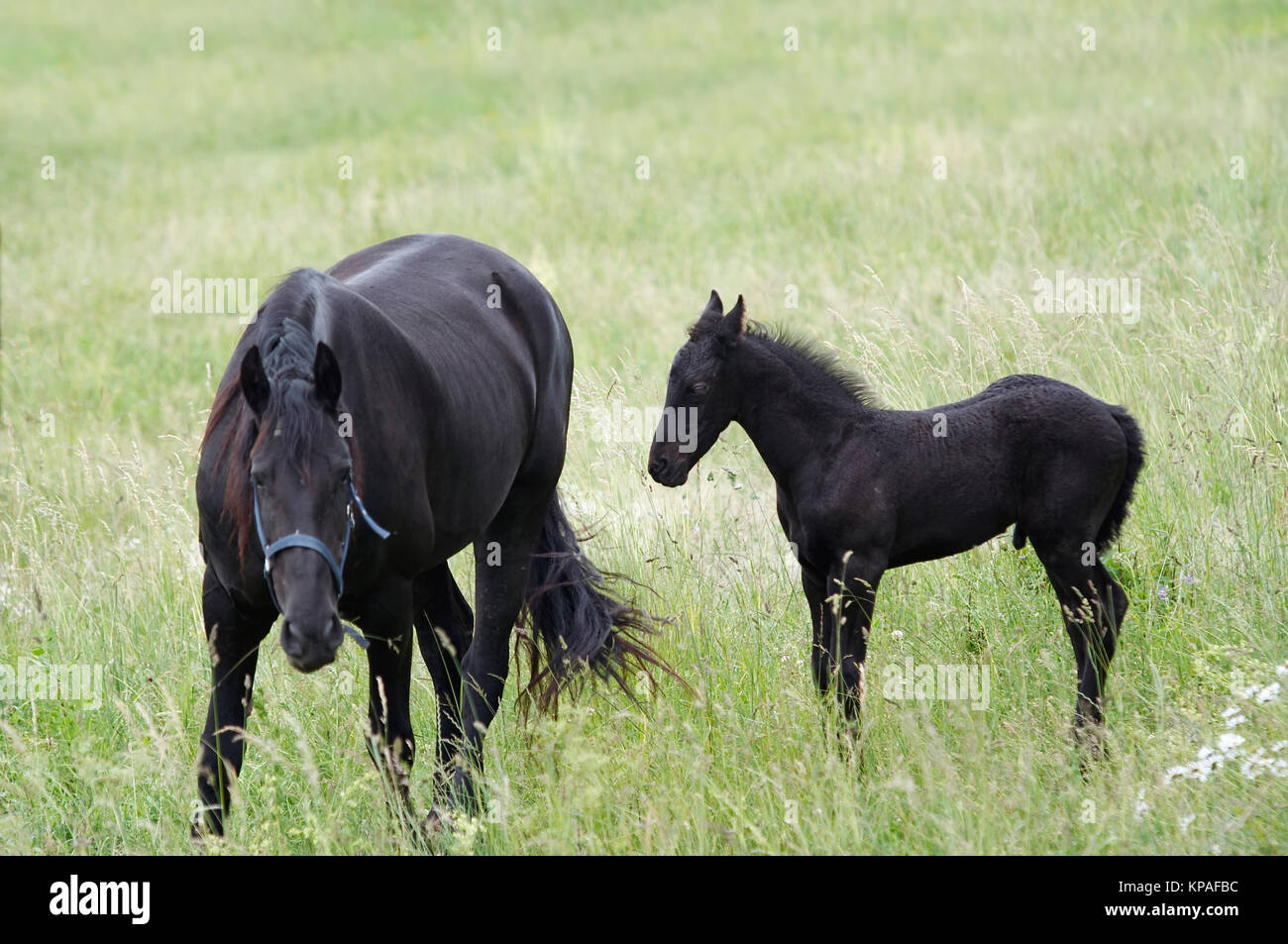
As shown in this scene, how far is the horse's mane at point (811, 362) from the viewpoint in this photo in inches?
156

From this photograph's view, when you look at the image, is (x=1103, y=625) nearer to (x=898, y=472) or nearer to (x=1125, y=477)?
(x=1125, y=477)

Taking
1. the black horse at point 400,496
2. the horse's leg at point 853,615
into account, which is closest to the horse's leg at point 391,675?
the black horse at point 400,496

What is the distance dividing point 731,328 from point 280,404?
4.81ft

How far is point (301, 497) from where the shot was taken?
3027mm

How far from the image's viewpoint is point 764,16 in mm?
25797

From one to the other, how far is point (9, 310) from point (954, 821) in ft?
37.3

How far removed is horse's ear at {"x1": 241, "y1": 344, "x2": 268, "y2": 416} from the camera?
3.06m

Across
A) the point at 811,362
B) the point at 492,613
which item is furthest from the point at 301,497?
the point at 492,613

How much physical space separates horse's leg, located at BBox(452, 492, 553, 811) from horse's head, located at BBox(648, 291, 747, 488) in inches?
47.8

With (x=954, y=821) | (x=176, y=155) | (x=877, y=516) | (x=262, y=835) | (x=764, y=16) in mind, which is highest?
(x=764, y=16)

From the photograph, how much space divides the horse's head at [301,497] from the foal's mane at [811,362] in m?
1.50

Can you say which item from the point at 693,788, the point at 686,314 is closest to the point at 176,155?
the point at 686,314
